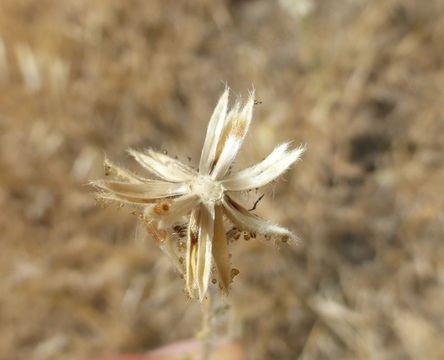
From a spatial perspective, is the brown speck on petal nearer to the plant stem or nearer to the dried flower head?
the dried flower head

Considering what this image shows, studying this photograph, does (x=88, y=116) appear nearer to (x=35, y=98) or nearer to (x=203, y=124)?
(x=35, y=98)

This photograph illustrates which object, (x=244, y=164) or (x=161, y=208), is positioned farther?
(x=244, y=164)

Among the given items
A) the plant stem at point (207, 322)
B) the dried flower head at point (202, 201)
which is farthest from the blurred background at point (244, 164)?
the dried flower head at point (202, 201)

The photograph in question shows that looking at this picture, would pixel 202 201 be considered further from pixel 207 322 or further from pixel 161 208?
pixel 207 322

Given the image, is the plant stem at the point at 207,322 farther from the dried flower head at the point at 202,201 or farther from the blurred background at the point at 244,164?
the blurred background at the point at 244,164

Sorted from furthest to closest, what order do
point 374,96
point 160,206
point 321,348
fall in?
point 374,96
point 321,348
point 160,206

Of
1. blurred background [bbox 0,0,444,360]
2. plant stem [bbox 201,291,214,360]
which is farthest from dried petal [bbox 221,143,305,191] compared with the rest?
blurred background [bbox 0,0,444,360]

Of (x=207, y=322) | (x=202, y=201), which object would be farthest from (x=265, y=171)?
(x=207, y=322)

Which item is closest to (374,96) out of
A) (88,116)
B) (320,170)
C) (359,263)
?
(320,170)

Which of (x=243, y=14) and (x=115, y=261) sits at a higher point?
(x=243, y=14)
